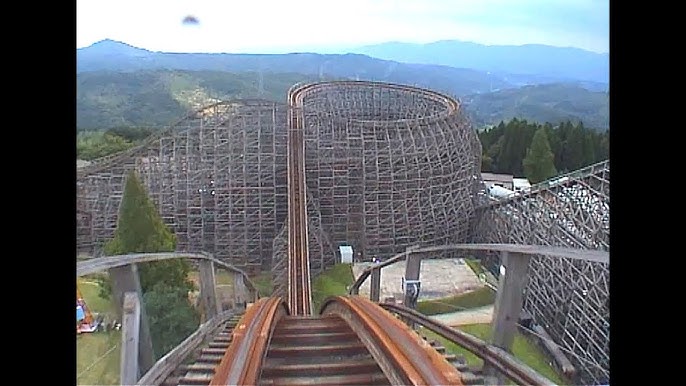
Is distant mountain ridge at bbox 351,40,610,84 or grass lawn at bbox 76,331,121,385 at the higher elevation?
distant mountain ridge at bbox 351,40,610,84

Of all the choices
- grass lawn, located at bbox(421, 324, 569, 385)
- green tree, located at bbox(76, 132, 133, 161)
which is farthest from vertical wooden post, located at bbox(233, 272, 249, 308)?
grass lawn, located at bbox(421, 324, 569, 385)

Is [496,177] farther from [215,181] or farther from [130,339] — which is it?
[215,181]

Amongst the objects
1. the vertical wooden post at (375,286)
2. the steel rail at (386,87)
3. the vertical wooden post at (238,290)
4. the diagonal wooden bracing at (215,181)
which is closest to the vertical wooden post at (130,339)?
the diagonal wooden bracing at (215,181)

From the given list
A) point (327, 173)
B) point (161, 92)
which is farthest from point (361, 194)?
point (161, 92)

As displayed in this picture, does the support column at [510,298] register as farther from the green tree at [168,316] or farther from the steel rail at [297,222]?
the steel rail at [297,222]

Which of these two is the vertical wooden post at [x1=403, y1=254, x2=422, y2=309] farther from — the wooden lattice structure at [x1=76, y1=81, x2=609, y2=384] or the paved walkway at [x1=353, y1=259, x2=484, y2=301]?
the wooden lattice structure at [x1=76, y1=81, x2=609, y2=384]
